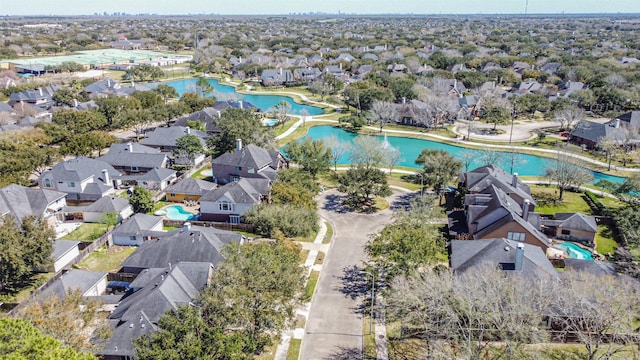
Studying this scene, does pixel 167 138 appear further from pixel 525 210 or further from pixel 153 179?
pixel 525 210

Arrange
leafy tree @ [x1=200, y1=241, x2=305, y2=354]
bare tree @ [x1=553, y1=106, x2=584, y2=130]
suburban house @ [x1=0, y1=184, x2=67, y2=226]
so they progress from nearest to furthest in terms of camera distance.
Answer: leafy tree @ [x1=200, y1=241, x2=305, y2=354], suburban house @ [x1=0, y1=184, x2=67, y2=226], bare tree @ [x1=553, y1=106, x2=584, y2=130]

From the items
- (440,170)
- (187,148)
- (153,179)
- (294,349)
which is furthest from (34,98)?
(294,349)

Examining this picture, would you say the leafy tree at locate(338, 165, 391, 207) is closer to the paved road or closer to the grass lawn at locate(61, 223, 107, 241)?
the paved road

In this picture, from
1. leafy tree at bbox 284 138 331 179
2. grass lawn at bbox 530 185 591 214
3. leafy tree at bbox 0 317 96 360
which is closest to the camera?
leafy tree at bbox 0 317 96 360

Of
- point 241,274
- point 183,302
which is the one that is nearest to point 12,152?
point 183,302

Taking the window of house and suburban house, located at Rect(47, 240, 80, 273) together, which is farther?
the window of house

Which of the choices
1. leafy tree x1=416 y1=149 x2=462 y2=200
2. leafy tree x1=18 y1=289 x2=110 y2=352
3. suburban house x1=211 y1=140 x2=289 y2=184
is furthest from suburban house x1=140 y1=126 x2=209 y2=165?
leafy tree x1=18 y1=289 x2=110 y2=352
